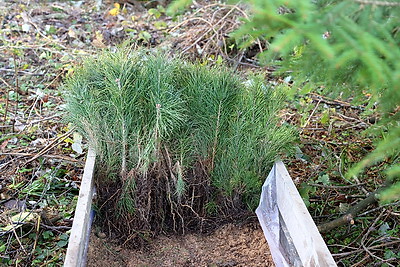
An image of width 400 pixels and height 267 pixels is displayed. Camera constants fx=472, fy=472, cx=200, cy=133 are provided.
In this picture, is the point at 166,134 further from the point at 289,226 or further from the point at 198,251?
the point at 289,226

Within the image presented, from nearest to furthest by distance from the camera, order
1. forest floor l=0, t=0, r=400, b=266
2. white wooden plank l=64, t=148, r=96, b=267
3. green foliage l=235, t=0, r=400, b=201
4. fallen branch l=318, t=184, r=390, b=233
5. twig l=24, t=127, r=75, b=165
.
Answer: green foliage l=235, t=0, r=400, b=201, white wooden plank l=64, t=148, r=96, b=267, forest floor l=0, t=0, r=400, b=266, fallen branch l=318, t=184, r=390, b=233, twig l=24, t=127, r=75, b=165

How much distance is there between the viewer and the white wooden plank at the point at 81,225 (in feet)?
5.28

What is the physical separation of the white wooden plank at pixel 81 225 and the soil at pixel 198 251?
0.18m

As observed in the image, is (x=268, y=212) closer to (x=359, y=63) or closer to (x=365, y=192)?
(x=365, y=192)

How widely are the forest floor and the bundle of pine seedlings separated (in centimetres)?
17

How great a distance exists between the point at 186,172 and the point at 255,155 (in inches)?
13.0

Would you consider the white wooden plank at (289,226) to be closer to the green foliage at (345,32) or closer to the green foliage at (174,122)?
the green foliage at (174,122)

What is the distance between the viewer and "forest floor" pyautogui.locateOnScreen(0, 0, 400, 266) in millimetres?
2227

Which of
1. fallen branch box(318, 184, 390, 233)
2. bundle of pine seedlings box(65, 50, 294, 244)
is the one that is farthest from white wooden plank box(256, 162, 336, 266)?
fallen branch box(318, 184, 390, 233)

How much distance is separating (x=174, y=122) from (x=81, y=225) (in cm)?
63

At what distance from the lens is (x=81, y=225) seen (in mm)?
1735

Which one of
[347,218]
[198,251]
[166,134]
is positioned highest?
[166,134]

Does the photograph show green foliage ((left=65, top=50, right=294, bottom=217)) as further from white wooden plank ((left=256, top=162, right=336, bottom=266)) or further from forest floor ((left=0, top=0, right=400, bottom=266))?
forest floor ((left=0, top=0, right=400, bottom=266))

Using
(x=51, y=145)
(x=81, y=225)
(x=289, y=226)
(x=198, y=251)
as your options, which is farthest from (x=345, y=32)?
(x=51, y=145)
